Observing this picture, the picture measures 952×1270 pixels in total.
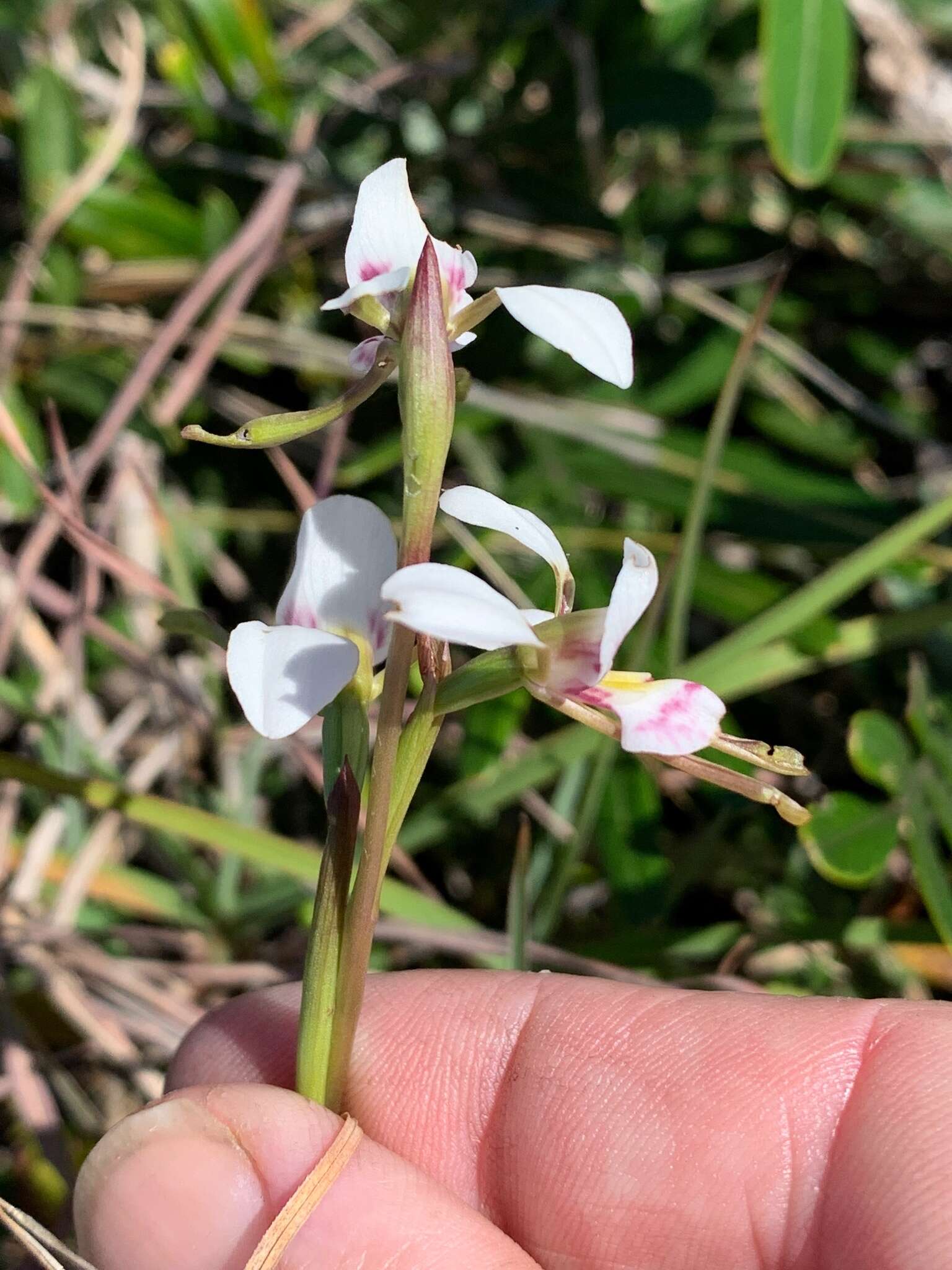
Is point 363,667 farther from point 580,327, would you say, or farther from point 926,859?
point 926,859

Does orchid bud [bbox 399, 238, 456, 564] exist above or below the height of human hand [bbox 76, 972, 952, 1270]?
above

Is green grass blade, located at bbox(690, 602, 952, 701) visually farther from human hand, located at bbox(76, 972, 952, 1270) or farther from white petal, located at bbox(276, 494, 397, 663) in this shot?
white petal, located at bbox(276, 494, 397, 663)

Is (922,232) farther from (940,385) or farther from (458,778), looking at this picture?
(458,778)

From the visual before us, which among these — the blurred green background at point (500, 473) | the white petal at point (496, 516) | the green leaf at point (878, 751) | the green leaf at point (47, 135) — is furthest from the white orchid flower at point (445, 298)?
the green leaf at point (47, 135)

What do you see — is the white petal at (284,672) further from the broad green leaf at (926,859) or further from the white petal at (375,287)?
the broad green leaf at (926,859)

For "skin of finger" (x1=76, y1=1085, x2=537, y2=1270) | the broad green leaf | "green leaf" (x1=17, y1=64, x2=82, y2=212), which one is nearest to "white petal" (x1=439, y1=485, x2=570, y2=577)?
"skin of finger" (x1=76, y1=1085, x2=537, y2=1270)

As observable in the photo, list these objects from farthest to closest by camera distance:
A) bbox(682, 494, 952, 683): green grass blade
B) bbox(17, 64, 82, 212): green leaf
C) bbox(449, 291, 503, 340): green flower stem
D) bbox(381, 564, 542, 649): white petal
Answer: bbox(17, 64, 82, 212): green leaf
bbox(682, 494, 952, 683): green grass blade
bbox(449, 291, 503, 340): green flower stem
bbox(381, 564, 542, 649): white petal
